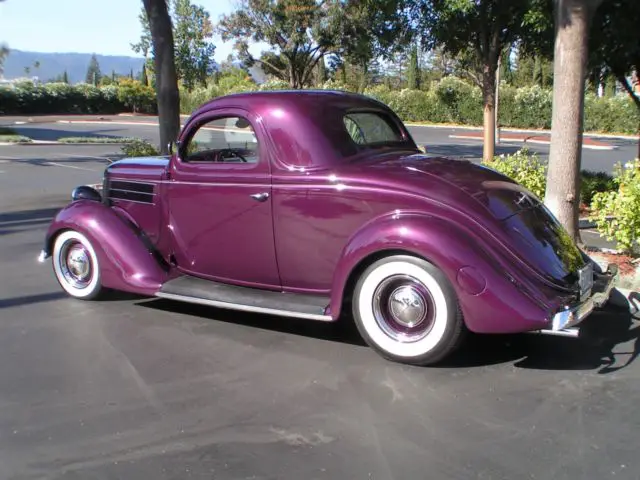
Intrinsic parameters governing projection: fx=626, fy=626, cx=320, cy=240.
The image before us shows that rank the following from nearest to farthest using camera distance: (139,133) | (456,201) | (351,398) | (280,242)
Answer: (351,398), (456,201), (280,242), (139,133)

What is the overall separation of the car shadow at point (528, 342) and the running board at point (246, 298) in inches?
13.4

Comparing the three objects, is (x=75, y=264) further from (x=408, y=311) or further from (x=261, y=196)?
(x=408, y=311)

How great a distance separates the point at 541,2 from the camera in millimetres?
7816

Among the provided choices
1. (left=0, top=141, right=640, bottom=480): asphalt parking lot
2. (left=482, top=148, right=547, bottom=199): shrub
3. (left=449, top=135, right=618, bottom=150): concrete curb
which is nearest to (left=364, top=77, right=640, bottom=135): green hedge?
(left=449, top=135, right=618, bottom=150): concrete curb

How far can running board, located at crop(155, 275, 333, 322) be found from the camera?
424cm

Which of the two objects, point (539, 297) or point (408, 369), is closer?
point (539, 297)

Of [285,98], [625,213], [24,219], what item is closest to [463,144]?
[24,219]

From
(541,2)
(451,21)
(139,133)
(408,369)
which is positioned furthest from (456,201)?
(139,133)

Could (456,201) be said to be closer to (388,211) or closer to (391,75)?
(388,211)

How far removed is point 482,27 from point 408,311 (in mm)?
6680

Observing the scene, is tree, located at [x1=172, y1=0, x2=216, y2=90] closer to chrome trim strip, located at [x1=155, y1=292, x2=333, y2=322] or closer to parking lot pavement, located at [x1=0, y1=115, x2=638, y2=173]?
parking lot pavement, located at [x1=0, y1=115, x2=638, y2=173]

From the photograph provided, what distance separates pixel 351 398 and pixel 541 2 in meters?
6.27

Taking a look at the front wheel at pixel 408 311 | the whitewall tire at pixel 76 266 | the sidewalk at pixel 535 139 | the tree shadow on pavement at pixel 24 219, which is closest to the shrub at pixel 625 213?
the front wheel at pixel 408 311

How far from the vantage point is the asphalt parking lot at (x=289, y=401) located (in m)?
2.98
